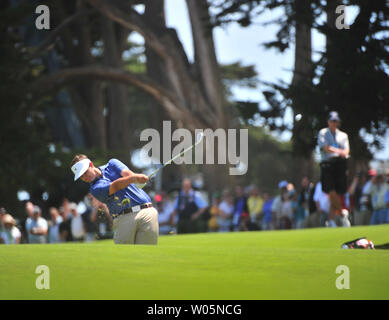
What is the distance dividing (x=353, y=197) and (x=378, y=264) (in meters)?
12.2

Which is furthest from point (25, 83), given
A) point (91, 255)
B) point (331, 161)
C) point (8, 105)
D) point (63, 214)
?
point (91, 255)

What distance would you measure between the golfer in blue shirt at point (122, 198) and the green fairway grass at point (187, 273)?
0.60 metres

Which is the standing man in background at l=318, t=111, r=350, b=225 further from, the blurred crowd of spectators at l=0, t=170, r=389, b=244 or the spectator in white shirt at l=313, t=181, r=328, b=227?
the spectator in white shirt at l=313, t=181, r=328, b=227

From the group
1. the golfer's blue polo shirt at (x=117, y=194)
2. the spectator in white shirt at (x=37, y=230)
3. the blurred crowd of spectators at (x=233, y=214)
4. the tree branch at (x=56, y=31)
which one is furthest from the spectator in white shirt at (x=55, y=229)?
the golfer's blue polo shirt at (x=117, y=194)

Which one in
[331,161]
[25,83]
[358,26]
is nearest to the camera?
[331,161]

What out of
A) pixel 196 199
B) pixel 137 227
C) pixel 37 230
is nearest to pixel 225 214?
pixel 196 199

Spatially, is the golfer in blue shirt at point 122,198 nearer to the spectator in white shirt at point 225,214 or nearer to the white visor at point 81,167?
the white visor at point 81,167

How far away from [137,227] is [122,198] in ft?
1.49

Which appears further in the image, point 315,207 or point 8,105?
point 8,105

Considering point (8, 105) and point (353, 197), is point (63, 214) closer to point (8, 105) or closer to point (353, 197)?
point (8, 105)

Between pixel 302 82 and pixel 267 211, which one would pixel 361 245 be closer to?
pixel 302 82

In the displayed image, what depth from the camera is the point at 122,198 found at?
10320 millimetres

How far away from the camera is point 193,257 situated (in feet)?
29.0
